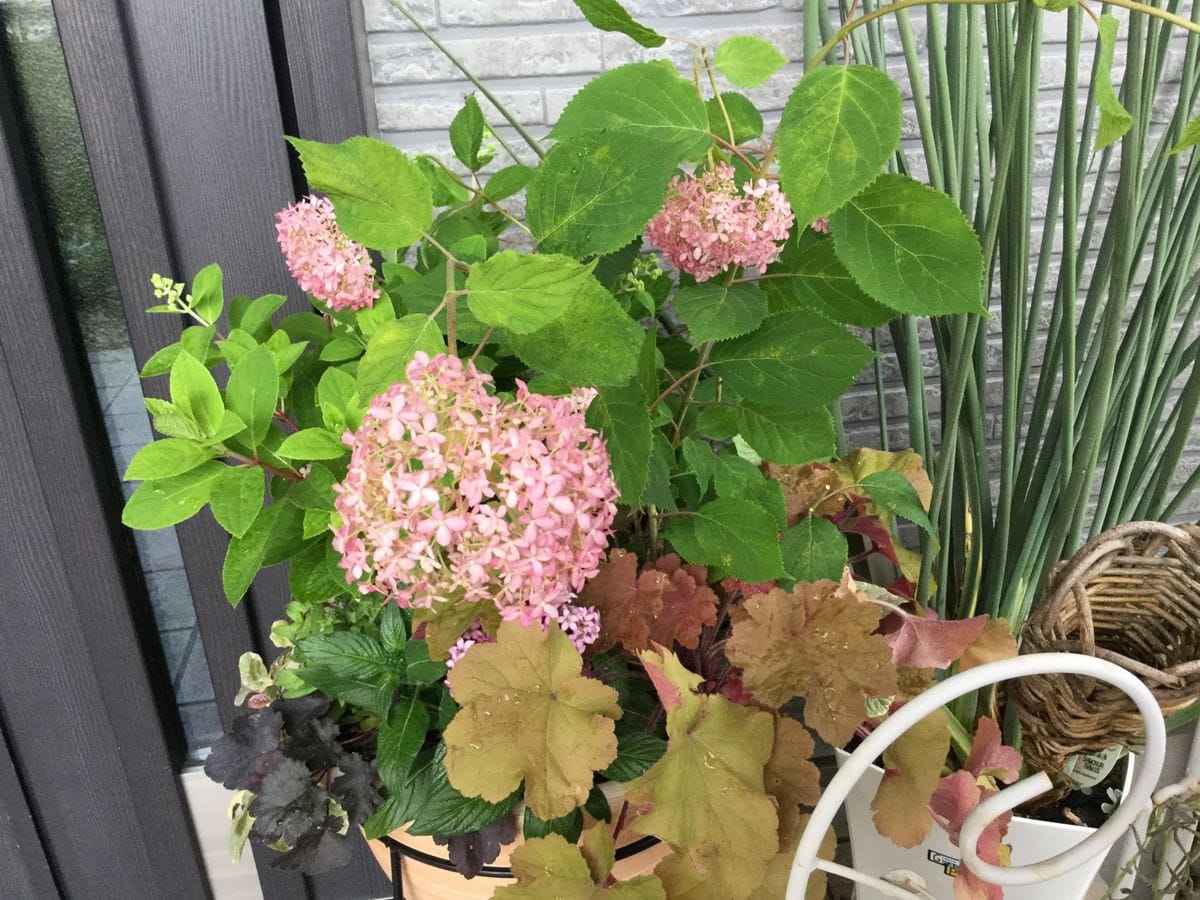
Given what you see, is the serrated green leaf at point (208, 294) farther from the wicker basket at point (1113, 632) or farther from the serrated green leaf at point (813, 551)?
the wicker basket at point (1113, 632)

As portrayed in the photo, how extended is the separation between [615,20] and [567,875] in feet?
1.57

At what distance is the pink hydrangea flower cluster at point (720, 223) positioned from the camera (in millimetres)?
476

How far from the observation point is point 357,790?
625 millimetres

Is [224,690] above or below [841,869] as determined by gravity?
below

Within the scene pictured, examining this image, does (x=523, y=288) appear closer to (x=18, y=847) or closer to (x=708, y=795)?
(x=708, y=795)

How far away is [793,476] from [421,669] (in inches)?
14.2

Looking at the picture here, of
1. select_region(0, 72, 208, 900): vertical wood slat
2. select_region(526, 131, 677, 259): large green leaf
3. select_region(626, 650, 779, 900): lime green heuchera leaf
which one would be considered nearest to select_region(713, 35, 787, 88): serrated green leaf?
select_region(526, 131, 677, 259): large green leaf

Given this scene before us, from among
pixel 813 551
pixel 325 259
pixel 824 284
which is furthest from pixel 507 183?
Answer: pixel 813 551

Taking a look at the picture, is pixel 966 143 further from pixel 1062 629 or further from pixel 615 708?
pixel 615 708

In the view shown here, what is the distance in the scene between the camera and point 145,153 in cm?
83

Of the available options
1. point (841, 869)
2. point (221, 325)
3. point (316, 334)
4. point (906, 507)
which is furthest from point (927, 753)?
point (221, 325)

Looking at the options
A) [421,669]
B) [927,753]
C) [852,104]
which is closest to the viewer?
[852,104]

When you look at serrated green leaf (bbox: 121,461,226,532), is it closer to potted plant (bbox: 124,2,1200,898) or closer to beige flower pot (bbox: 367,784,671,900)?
potted plant (bbox: 124,2,1200,898)

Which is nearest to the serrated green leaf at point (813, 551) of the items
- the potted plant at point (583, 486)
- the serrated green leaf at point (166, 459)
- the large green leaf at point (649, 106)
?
the potted plant at point (583, 486)
